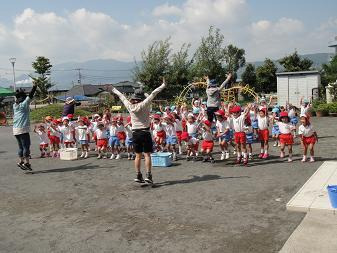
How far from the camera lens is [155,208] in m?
6.63

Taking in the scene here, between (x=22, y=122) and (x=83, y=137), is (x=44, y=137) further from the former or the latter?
(x=22, y=122)

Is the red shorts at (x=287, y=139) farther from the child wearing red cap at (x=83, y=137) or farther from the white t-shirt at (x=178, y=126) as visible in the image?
the child wearing red cap at (x=83, y=137)

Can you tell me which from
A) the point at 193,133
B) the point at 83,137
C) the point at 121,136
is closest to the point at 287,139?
the point at 193,133

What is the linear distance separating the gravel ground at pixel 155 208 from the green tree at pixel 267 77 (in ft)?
100

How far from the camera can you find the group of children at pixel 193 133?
395 inches

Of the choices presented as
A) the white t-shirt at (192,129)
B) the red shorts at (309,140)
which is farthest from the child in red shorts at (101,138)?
the red shorts at (309,140)

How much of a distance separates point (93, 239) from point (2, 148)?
11392 mm

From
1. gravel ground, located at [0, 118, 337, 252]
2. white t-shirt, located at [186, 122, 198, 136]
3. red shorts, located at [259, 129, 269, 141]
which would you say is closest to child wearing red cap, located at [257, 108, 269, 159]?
red shorts, located at [259, 129, 269, 141]

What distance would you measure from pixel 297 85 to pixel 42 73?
27701 mm

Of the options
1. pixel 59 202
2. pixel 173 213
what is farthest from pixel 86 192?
pixel 173 213

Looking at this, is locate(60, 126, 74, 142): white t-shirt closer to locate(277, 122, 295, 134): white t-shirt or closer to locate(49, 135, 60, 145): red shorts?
locate(49, 135, 60, 145): red shorts

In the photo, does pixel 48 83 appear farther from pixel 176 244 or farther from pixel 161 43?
pixel 176 244

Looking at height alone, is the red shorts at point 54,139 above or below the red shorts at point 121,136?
below

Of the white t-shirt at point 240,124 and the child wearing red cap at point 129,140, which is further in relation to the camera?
the child wearing red cap at point 129,140
